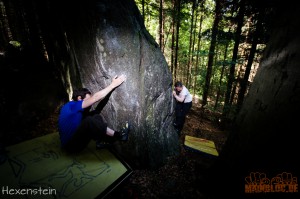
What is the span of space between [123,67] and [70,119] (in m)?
1.73

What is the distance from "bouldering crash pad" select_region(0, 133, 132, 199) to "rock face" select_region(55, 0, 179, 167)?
65 centimetres

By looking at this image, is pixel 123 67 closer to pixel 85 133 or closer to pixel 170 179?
pixel 85 133

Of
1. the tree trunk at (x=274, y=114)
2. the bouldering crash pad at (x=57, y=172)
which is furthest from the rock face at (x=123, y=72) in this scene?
the tree trunk at (x=274, y=114)

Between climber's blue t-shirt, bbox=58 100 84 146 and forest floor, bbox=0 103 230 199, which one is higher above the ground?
climber's blue t-shirt, bbox=58 100 84 146

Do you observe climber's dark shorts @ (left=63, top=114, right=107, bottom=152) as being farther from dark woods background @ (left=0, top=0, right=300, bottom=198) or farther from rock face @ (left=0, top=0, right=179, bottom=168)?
dark woods background @ (left=0, top=0, right=300, bottom=198)

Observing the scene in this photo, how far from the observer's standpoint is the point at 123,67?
3795 mm

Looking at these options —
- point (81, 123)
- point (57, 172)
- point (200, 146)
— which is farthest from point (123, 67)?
point (200, 146)

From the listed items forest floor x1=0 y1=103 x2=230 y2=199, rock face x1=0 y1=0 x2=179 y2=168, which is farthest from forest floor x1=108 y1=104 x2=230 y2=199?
rock face x1=0 y1=0 x2=179 y2=168

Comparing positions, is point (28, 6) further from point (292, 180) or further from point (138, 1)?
point (292, 180)

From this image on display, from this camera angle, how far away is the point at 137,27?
4270mm

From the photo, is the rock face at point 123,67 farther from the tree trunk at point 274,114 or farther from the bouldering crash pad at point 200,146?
the tree trunk at point 274,114

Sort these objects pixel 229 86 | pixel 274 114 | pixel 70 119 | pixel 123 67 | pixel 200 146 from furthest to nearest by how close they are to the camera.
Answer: pixel 229 86
pixel 200 146
pixel 123 67
pixel 70 119
pixel 274 114

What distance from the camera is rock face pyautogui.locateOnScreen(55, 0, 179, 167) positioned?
3.79m

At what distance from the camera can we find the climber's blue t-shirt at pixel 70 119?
343 centimetres
